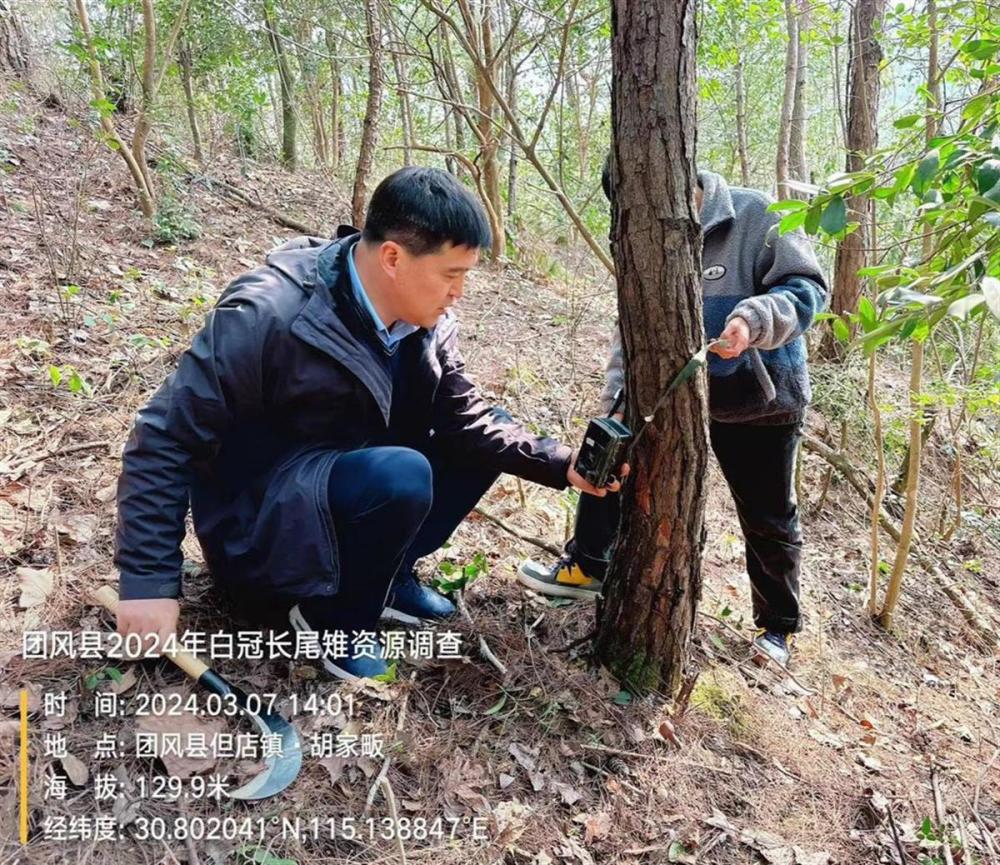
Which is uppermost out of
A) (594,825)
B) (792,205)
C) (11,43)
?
(11,43)

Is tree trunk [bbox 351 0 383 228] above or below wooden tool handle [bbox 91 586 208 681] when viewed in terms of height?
above

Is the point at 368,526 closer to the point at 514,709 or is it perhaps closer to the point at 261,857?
the point at 514,709

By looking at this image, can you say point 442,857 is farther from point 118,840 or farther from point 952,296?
point 952,296

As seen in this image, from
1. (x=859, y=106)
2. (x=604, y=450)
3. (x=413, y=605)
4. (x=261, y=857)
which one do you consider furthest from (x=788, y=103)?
(x=261, y=857)

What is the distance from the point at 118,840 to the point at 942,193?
7.97 feet

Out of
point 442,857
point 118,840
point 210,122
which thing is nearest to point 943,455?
point 442,857

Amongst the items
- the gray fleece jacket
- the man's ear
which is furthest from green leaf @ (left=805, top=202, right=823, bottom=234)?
the man's ear

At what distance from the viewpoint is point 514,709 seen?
7.06 feet

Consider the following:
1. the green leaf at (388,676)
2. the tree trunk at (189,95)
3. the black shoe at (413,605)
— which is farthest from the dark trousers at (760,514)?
the tree trunk at (189,95)

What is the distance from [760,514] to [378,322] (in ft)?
5.33

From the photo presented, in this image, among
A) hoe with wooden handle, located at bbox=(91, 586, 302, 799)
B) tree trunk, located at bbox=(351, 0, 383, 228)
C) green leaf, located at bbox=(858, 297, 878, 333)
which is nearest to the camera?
green leaf, located at bbox=(858, 297, 878, 333)

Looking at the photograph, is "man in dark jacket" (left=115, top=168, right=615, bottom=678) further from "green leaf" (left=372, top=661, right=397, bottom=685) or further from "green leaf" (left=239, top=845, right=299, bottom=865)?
"green leaf" (left=239, top=845, right=299, bottom=865)

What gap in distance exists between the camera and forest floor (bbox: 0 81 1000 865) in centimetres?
178

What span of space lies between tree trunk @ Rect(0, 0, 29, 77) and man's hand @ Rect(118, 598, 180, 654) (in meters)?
8.09
